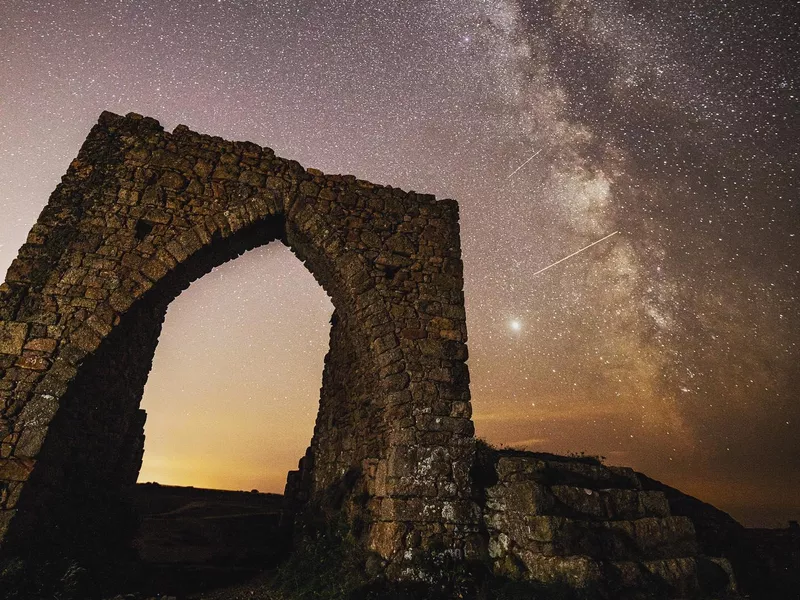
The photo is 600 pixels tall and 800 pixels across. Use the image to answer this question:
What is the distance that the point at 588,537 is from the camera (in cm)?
476

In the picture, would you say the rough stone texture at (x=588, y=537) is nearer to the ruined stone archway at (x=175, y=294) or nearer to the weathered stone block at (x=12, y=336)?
the ruined stone archway at (x=175, y=294)

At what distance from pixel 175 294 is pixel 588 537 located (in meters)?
6.87

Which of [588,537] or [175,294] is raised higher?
[175,294]

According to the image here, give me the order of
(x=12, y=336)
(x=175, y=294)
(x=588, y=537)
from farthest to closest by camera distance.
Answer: (x=175, y=294) < (x=12, y=336) < (x=588, y=537)

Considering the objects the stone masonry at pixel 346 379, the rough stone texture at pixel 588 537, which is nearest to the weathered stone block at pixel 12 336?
the stone masonry at pixel 346 379

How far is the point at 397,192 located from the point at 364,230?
3.58 feet

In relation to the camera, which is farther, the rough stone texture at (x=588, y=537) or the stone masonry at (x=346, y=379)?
A: the stone masonry at (x=346, y=379)

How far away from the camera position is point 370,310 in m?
6.57

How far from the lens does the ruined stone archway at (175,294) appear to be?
512 centimetres

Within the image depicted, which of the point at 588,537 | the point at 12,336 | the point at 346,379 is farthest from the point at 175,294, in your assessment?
the point at 588,537

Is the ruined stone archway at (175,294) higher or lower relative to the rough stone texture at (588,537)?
higher

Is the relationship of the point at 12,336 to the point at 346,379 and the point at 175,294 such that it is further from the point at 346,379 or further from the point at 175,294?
the point at 346,379

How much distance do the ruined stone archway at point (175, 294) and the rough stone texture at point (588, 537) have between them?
534 mm

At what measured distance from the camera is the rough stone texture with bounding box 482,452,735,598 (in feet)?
14.3
